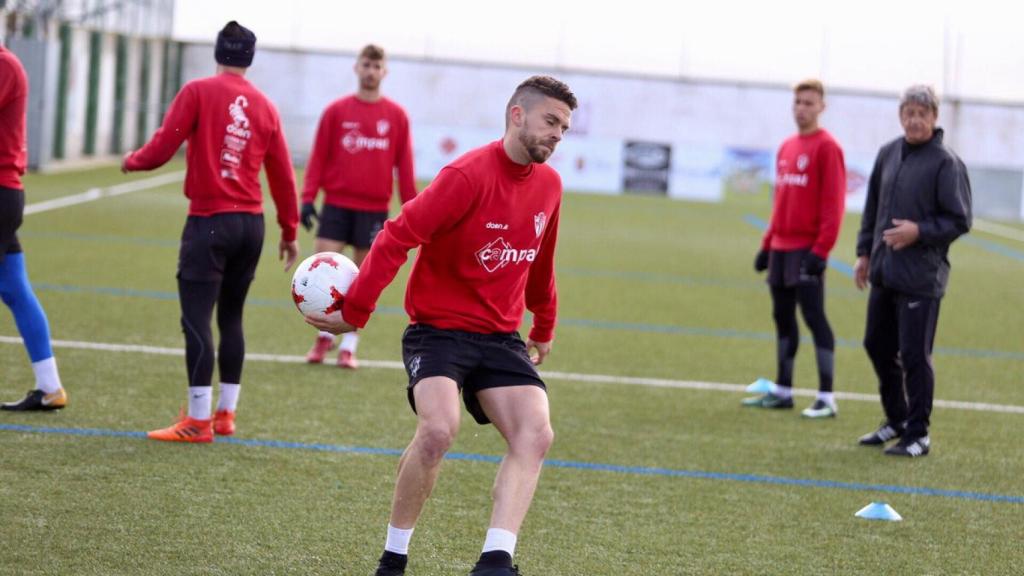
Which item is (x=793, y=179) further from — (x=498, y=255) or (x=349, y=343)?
(x=498, y=255)

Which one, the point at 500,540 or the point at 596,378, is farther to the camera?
the point at 596,378

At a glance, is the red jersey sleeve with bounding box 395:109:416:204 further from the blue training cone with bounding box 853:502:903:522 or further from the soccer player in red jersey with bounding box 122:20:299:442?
the blue training cone with bounding box 853:502:903:522

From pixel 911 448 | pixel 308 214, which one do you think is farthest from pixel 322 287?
pixel 308 214

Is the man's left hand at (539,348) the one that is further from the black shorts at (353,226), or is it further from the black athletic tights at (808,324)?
the black shorts at (353,226)

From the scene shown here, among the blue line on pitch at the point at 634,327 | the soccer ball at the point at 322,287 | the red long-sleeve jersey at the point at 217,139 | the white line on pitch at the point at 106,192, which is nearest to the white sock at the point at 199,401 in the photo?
the red long-sleeve jersey at the point at 217,139

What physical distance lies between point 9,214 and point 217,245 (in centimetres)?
108

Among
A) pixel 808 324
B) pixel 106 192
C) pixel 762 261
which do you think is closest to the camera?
pixel 808 324

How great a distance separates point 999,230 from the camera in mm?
29031

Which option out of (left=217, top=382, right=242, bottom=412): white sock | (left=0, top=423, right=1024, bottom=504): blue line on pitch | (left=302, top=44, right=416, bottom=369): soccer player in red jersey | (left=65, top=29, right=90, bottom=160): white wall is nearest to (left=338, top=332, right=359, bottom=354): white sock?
(left=302, top=44, right=416, bottom=369): soccer player in red jersey

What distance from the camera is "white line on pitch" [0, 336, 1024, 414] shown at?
927 centimetres

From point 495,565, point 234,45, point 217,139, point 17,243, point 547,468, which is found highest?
point 234,45

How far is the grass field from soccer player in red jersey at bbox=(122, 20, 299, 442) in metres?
0.47

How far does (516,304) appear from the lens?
4.97 metres

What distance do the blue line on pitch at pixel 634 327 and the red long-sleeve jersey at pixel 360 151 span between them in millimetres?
2670
